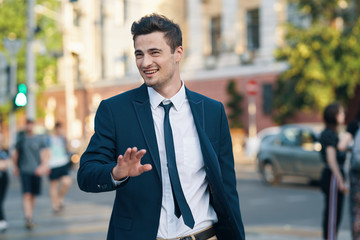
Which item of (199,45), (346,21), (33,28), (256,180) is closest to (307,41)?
(346,21)

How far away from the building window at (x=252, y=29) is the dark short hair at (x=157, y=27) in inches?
1365

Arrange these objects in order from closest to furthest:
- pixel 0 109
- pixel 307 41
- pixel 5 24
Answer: pixel 307 41
pixel 5 24
pixel 0 109

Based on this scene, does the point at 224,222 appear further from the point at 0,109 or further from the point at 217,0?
the point at 217,0

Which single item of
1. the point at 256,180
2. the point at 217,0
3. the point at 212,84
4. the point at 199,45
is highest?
the point at 217,0

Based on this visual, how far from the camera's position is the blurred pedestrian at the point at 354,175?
634 centimetres

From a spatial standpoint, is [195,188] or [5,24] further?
[5,24]

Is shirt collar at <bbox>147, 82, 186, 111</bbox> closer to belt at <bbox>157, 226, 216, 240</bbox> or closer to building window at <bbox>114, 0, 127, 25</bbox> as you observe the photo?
belt at <bbox>157, 226, 216, 240</bbox>

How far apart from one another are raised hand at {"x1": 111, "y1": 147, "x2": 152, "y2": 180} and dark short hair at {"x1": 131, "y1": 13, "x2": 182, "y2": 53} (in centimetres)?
65

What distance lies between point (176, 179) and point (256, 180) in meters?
17.1

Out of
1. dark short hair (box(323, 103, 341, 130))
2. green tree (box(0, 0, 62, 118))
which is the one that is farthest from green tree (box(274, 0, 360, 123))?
dark short hair (box(323, 103, 341, 130))

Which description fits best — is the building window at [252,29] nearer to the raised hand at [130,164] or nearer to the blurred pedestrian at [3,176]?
the blurred pedestrian at [3,176]

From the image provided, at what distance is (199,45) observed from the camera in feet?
133

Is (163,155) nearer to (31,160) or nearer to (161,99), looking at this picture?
(161,99)

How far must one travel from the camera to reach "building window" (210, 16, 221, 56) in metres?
40.1
